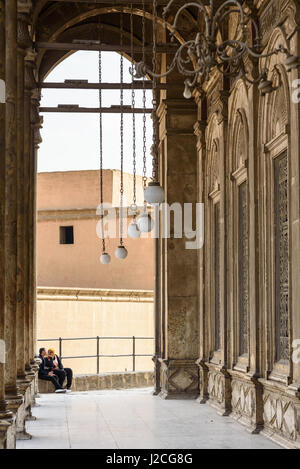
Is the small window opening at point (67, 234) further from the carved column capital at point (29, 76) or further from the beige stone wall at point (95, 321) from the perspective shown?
the carved column capital at point (29, 76)

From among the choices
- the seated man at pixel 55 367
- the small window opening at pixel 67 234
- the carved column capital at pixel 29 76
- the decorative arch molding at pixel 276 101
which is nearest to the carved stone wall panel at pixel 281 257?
the decorative arch molding at pixel 276 101

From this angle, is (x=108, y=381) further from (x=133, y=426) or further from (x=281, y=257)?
(x=281, y=257)

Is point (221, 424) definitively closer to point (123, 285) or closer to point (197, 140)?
point (197, 140)

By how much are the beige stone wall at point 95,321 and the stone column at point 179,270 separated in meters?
11.0

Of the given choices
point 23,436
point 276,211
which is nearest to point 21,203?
point 23,436

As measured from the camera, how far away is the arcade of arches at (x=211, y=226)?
9.41m

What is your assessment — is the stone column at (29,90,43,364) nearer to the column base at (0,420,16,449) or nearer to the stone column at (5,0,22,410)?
the stone column at (5,0,22,410)

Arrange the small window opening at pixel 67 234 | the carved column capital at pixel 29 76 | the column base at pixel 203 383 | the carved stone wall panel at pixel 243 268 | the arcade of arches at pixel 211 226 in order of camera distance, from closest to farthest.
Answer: the arcade of arches at pixel 211 226, the carved stone wall panel at pixel 243 268, the carved column capital at pixel 29 76, the column base at pixel 203 383, the small window opening at pixel 67 234

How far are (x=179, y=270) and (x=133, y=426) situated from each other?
480cm

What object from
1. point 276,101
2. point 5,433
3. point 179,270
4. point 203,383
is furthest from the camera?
point 179,270

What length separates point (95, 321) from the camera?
29.2 meters

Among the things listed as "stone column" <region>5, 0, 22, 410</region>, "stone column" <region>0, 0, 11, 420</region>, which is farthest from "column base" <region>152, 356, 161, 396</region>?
"stone column" <region>0, 0, 11, 420</region>

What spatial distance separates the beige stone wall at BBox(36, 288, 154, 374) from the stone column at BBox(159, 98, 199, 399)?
11.0 meters
